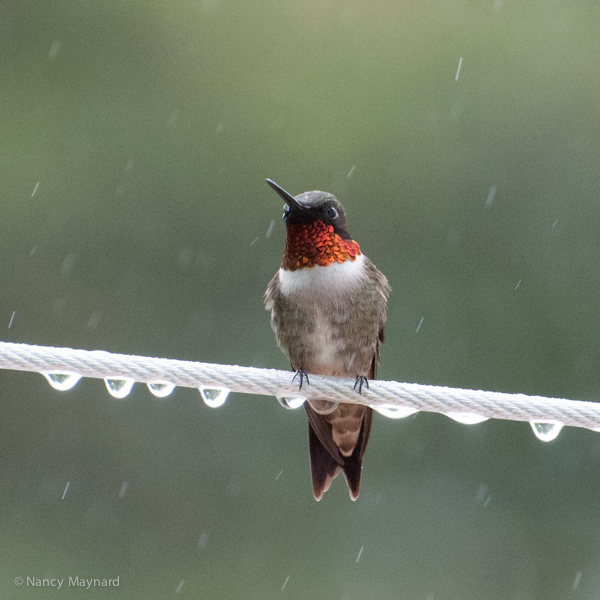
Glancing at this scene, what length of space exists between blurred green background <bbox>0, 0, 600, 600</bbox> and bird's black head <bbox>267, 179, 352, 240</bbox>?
13.4 ft

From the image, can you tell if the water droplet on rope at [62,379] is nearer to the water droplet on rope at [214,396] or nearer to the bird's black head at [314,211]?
the water droplet on rope at [214,396]

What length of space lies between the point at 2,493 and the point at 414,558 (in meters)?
3.94

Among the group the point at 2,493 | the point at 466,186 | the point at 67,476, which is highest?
the point at 466,186

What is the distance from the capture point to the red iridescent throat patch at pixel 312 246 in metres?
3.19

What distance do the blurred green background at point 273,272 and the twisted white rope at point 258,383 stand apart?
4.96m

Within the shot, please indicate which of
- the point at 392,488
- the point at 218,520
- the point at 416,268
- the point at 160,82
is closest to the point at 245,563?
the point at 218,520

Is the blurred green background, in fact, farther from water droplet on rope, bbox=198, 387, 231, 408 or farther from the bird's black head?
water droplet on rope, bbox=198, 387, 231, 408

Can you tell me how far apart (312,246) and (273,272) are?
15.6 feet

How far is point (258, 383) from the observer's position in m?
2.31

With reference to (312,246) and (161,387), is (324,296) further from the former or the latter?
(161,387)

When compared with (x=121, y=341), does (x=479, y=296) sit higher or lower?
higher

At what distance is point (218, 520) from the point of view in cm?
796

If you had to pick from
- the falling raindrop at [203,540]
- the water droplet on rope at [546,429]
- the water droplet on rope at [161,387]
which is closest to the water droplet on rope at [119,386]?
the water droplet on rope at [161,387]

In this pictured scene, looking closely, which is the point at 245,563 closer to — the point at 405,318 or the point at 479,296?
the point at 405,318
